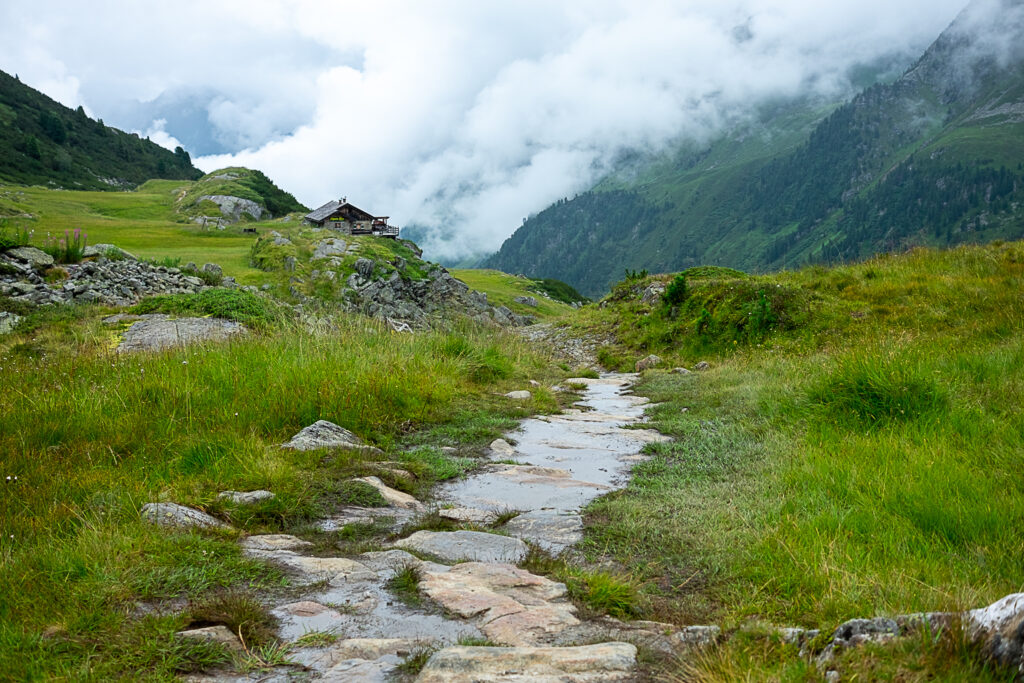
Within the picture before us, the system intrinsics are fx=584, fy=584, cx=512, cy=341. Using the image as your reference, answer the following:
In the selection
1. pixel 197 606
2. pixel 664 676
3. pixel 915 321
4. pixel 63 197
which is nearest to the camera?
pixel 664 676

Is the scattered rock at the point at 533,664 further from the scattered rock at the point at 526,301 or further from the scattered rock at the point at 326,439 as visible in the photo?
the scattered rock at the point at 526,301

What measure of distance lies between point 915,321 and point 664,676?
41.2 ft

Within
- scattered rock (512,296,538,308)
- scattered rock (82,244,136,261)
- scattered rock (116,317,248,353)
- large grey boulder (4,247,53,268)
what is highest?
scattered rock (512,296,538,308)

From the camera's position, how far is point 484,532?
167 inches

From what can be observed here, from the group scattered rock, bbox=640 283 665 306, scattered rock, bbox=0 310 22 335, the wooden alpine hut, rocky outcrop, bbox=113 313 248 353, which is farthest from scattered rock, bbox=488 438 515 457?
the wooden alpine hut

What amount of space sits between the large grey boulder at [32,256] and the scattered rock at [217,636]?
19.4 metres

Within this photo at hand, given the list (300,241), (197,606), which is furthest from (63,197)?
(197,606)

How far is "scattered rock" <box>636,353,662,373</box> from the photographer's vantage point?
53.4 ft

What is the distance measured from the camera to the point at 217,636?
8.59 ft

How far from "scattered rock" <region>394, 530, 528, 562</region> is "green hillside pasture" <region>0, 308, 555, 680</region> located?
22.6 inches

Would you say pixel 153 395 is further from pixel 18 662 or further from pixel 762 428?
pixel 762 428

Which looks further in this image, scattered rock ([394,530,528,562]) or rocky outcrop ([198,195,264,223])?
rocky outcrop ([198,195,264,223])

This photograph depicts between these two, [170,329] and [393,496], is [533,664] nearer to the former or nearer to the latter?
[393,496]

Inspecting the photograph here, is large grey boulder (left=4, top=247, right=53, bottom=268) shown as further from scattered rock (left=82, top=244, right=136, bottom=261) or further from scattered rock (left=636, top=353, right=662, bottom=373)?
scattered rock (left=636, top=353, right=662, bottom=373)
